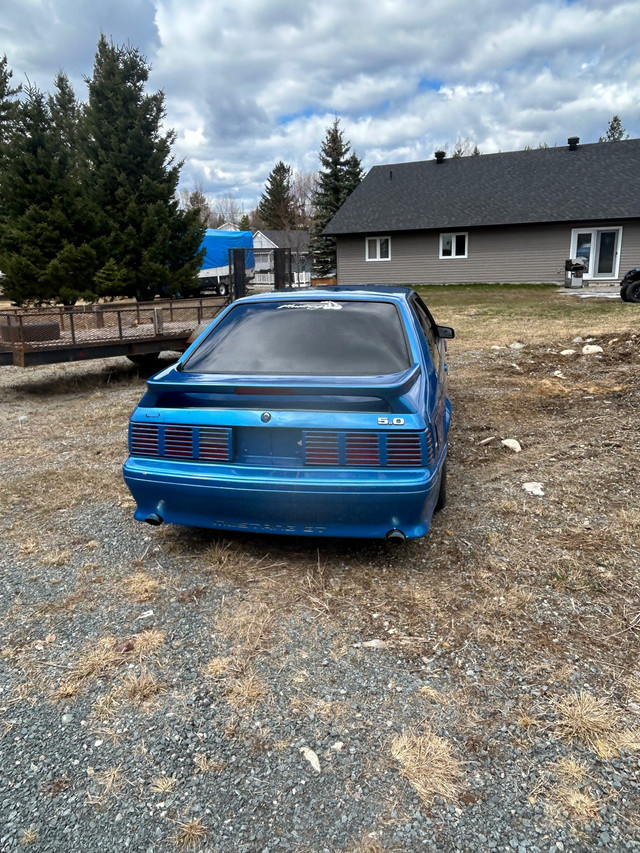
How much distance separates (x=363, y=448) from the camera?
3.02 m

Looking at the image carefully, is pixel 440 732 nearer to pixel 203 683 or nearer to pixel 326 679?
pixel 326 679

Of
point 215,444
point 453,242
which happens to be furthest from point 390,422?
point 453,242

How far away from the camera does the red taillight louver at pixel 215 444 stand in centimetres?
318

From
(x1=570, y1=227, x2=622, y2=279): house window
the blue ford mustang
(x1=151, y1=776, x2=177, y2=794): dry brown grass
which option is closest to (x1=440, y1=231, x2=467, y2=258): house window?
(x1=570, y1=227, x2=622, y2=279): house window

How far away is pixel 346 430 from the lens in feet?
9.89

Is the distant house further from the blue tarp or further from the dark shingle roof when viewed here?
the dark shingle roof

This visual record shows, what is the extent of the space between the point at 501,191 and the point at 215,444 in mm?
A: 26534

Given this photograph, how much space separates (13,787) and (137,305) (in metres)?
8.46

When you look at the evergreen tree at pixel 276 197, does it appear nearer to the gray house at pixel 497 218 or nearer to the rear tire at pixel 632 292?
the gray house at pixel 497 218

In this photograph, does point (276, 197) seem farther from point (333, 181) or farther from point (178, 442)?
point (178, 442)

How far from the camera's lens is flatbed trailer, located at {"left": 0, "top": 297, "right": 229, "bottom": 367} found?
825cm

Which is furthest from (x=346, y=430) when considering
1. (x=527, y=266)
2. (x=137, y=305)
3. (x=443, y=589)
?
(x=527, y=266)

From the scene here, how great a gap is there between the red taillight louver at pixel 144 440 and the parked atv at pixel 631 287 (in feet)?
57.3

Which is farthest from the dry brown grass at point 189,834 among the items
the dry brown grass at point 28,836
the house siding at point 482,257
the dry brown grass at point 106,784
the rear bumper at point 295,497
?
the house siding at point 482,257
